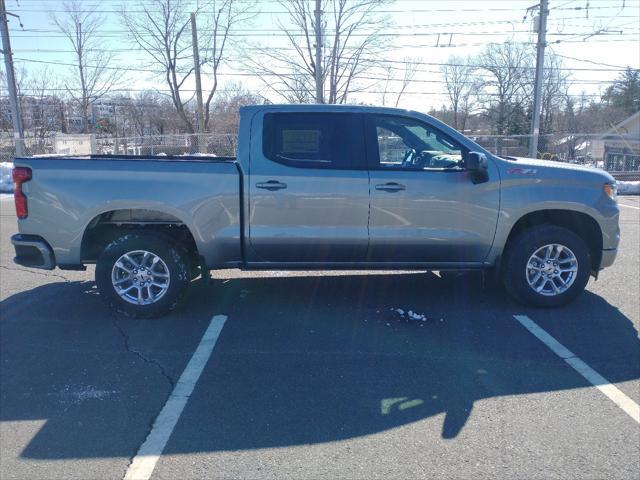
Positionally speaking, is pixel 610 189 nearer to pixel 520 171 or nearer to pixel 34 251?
Result: pixel 520 171

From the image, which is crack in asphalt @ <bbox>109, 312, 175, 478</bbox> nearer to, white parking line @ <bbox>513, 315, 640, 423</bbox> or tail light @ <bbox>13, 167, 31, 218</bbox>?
tail light @ <bbox>13, 167, 31, 218</bbox>

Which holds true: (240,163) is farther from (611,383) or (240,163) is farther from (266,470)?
(611,383)

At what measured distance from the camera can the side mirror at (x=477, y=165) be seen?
5312mm

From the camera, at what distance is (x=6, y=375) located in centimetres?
435

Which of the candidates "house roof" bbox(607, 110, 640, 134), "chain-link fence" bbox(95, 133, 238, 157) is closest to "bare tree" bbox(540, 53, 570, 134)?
"house roof" bbox(607, 110, 640, 134)

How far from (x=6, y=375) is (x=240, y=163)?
2.69 meters

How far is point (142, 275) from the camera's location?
5.55 meters

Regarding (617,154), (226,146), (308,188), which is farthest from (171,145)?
(308,188)

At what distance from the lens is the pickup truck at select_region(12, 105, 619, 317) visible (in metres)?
5.36

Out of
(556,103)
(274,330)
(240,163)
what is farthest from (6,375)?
(556,103)

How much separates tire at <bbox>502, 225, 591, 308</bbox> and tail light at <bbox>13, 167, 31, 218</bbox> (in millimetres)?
4816

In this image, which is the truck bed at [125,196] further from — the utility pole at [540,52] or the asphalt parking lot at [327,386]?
the utility pole at [540,52]

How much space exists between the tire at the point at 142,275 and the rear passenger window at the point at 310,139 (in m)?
1.42

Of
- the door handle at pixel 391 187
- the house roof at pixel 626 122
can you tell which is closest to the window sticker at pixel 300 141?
the door handle at pixel 391 187
